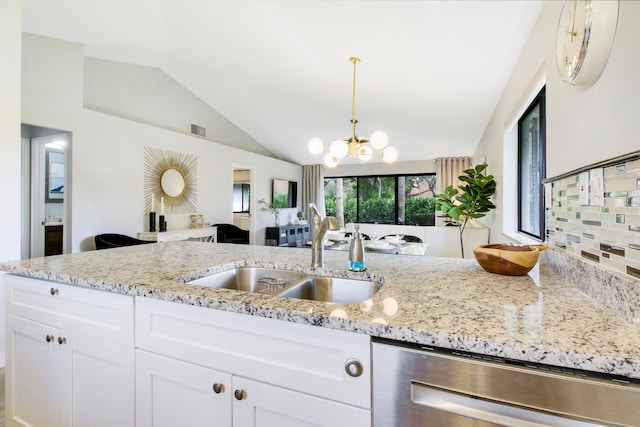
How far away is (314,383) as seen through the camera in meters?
0.82

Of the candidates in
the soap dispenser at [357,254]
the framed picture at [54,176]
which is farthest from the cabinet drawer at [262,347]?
the framed picture at [54,176]

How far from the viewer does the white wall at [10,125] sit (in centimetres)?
227

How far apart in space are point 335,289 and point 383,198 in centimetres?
678

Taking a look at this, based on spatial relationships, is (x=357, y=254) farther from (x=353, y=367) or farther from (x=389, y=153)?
(x=389, y=153)

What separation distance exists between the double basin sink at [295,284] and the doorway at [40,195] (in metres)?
3.23

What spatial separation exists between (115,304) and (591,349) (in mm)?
1378

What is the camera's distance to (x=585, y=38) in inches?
39.6

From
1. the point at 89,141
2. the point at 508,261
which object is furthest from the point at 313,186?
the point at 508,261

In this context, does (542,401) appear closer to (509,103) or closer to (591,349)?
(591,349)

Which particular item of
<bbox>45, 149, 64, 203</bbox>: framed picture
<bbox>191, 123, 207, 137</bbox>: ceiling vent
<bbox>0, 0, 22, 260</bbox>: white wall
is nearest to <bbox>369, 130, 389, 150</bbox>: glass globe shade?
<bbox>0, 0, 22, 260</bbox>: white wall

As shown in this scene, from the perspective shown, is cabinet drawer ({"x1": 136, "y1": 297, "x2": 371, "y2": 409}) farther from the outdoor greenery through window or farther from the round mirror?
the outdoor greenery through window

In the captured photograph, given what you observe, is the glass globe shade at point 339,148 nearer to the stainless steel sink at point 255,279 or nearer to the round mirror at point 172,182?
the stainless steel sink at point 255,279

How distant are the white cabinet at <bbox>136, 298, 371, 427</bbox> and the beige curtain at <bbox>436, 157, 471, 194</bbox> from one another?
6.75m

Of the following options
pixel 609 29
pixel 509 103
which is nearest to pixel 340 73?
pixel 509 103
